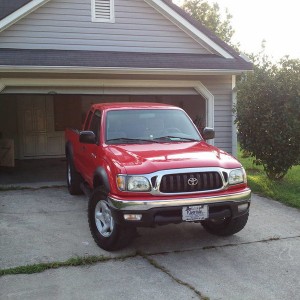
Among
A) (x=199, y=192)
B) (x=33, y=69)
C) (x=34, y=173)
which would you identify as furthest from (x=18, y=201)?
(x=199, y=192)

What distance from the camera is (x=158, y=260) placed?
4953 millimetres

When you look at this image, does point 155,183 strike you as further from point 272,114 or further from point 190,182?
point 272,114

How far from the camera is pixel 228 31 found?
45.0 meters

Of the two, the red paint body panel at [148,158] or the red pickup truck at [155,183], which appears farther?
the red paint body panel at [148,158]

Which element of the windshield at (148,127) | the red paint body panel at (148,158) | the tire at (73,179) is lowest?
the tire at (73,179)

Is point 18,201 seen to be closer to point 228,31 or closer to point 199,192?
point 199,192

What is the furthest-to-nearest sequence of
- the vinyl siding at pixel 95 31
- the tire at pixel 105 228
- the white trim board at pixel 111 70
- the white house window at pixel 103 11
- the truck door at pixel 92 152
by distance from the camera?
the white house window at pixel 103 11, the vinyl siding at pixel 95 31, the white trim board at pixel 111 70, the truck door at pixel 92 152, the tire at pixel 105 228

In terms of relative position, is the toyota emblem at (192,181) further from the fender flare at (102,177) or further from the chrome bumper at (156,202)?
the fender flare at (102,177)

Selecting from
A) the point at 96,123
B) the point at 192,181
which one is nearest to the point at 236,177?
the point at 192,181

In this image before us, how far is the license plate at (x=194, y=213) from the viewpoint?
15.8 ft

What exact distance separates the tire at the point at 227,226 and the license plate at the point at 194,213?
787 millimetres

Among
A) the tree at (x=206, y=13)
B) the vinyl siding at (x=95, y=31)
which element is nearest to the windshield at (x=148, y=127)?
the vinyl siding at (x=95, y=31)

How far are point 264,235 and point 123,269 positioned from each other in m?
2.35

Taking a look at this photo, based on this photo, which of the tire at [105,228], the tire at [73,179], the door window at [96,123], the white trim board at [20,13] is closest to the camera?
the tire at [105,228]
